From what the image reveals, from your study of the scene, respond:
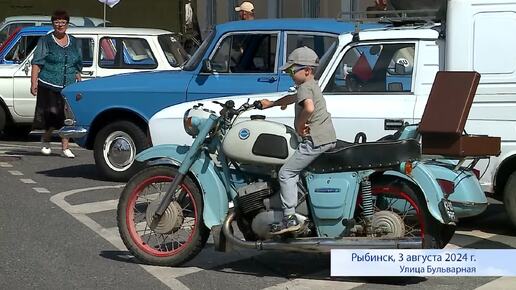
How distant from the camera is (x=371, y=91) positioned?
27.0 ft

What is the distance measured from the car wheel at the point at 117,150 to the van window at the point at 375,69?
3442 millimetres

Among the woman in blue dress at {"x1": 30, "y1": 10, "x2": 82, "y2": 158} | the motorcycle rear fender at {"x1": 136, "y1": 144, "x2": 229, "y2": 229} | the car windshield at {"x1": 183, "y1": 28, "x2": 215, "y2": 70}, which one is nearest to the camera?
the motorcycle rear fender at {"x1": 136, "y1": 144, "x2": 229, "y2": 229}

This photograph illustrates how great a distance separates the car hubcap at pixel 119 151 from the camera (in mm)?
11070

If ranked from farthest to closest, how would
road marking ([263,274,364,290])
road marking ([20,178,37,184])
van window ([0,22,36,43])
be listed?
van window ([0,22,36,43]) → road marking ([20,178,37,184]) → road marking ([263,274,364,290])

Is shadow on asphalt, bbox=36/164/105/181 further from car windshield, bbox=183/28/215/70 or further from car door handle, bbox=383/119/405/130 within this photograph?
car door handle, bbox=383/119/405/130

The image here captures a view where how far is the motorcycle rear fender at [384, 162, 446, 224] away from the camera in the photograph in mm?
6152

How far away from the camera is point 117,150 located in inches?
439

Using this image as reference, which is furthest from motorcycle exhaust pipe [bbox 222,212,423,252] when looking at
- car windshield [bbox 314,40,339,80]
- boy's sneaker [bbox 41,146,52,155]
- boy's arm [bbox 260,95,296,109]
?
boy's sneaker [bbox 41,146,52,155]

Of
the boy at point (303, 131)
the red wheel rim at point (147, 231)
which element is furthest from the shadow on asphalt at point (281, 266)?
the boy at point (303, 131)

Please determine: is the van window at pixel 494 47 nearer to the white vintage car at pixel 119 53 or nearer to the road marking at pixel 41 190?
the road marking at pixel 41 190

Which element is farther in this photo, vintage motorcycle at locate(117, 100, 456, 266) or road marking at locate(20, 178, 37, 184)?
road marking at locate(20, 178, 37, 184)

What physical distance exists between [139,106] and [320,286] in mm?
4929

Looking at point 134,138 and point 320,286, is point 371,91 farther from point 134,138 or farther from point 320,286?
point 134,138
